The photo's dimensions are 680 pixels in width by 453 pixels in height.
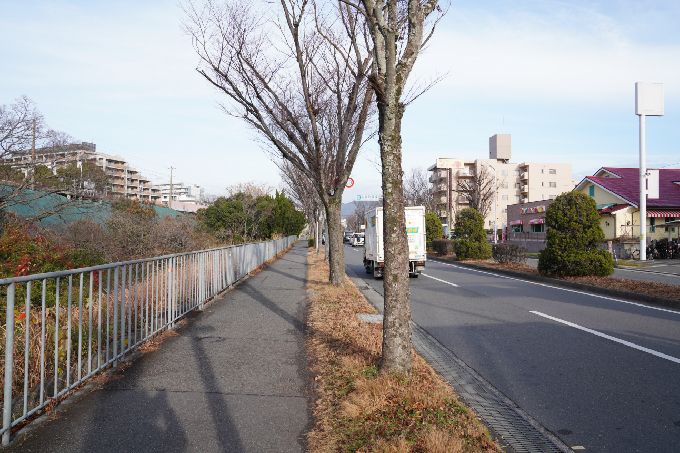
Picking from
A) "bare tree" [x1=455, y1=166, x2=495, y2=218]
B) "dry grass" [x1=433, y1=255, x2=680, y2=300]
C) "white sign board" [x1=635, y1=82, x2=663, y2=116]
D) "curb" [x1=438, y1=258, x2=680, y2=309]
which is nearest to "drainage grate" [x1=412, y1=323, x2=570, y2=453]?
"curb" [x1=438, y1=258, x2=680, y2=309]

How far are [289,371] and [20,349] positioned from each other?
2.58 meters

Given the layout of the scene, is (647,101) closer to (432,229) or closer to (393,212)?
(432,229)

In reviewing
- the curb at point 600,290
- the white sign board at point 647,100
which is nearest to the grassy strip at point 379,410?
the curb at point 600,290

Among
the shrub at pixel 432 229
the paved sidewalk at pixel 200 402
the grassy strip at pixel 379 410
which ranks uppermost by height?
the shrub at pixel 432 229

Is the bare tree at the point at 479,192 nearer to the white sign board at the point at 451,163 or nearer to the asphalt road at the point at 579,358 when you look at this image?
the asphalt road at the point at 579,358

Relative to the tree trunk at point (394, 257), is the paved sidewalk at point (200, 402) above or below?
below

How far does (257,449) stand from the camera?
320 cm

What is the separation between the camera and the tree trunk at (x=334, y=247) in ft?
40.8

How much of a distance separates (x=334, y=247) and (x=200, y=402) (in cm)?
864

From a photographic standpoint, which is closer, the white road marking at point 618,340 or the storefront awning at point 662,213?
the white road marking at point 618,340

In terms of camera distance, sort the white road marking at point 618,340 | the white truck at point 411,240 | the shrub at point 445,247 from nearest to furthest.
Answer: the white road marking at point 618,340 → the white truck at point 411,240 → the shrub at point 445,247

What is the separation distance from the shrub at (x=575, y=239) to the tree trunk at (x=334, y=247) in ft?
22.7

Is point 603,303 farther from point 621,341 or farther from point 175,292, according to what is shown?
point 175,292

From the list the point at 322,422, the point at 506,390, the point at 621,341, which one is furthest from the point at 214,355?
the point at 621,341
